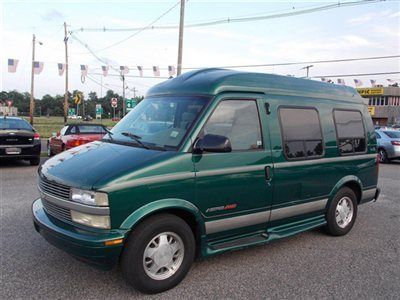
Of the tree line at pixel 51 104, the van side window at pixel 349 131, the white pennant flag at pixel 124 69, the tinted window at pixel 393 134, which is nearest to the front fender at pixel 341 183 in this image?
the van side window at pixel 349 131

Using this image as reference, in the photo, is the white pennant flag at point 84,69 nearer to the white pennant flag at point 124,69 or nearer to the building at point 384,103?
the white pennant flag at point 124,69

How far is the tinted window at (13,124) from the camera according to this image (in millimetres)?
11521

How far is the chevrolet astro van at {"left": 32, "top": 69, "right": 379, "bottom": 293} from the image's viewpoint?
11.1ft

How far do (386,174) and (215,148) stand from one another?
1083 centimetres

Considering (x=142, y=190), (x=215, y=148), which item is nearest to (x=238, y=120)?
(x=215, y=148)

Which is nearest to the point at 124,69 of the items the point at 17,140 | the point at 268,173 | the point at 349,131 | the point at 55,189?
the point at 17,140

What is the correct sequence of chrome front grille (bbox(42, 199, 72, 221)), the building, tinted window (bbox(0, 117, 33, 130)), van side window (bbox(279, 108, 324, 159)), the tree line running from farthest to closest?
the tree line
the building
tinted window (bbox(0, 117, 33, 130))
van side window (bbox(279, 108, 324, 159))
chrome front grille (bbox(42, 199, 72, 221))

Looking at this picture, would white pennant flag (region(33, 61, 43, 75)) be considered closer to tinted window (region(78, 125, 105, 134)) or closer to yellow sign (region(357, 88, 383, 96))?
tinted window (region(78, 125, 105, 134))

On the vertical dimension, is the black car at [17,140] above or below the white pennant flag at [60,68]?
below

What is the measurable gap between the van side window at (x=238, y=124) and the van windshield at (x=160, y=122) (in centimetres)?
21

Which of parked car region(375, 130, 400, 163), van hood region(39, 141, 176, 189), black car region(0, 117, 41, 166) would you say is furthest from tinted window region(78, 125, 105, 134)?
parked car region(375, 130, 400, 163)

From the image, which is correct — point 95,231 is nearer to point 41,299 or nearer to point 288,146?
point 41,299

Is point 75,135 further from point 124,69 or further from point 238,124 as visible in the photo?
point 124,69

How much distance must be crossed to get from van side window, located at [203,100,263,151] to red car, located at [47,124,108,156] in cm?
863
